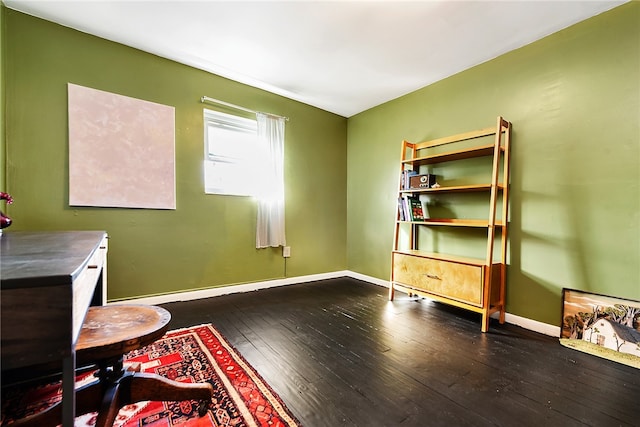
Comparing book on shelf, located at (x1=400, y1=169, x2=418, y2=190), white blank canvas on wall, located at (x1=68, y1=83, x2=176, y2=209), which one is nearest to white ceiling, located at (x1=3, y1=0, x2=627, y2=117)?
white blank canvas on wall, located at (x1=68, y1=83, x2=176, y2=209)

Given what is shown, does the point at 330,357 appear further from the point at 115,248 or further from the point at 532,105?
the point at 532,105

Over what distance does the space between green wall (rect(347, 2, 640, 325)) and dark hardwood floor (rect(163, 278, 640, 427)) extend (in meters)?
0.48

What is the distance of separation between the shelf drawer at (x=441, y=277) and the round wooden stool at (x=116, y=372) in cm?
183

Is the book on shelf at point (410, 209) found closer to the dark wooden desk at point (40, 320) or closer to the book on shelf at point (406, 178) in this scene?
the book on shelf at point (406, 178)

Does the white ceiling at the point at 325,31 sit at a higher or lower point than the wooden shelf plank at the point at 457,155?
higher

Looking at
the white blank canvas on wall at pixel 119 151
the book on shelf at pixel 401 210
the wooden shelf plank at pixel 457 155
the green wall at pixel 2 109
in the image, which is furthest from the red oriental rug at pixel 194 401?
the wooden shelf plank at pixel 457 155

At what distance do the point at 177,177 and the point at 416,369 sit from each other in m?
2.42

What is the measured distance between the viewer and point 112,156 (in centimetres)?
220

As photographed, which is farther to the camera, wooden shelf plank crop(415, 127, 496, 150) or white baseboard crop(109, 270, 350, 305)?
white baseboard crop(109, 270, 350, 305)

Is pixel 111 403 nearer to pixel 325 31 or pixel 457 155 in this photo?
pixel 325 31

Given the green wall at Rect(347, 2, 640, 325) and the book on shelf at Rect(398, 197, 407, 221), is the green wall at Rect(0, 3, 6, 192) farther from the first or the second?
the green wall at Rect(347, 2, 640, 325)

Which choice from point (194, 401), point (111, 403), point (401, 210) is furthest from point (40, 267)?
point (401, 210)

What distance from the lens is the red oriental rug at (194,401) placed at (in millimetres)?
1073

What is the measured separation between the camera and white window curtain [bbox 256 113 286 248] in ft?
9.75
